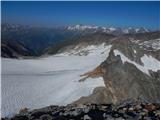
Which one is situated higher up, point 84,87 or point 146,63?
point 146,63

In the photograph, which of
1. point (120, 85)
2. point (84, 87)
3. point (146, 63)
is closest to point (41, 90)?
point (84, 87)

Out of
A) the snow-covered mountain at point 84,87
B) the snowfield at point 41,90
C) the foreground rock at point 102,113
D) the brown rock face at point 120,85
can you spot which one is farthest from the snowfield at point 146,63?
the foreground rock at point 102,113

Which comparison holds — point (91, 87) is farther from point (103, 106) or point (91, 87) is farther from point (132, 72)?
point (103, 106)

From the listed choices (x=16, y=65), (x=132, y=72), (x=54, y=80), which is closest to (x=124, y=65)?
(x=132, y=72)

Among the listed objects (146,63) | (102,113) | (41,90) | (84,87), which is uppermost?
(146,63)

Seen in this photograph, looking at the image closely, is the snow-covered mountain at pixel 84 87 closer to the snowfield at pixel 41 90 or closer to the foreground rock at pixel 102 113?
the snowfield at pixel 41 90

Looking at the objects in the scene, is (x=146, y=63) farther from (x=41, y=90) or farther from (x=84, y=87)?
(x=41, y=90)

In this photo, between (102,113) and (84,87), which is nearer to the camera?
(102,113)

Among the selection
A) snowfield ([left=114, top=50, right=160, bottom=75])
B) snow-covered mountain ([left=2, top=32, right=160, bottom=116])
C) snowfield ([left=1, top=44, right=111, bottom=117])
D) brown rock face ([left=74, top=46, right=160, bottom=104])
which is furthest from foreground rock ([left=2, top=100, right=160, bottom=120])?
snowfield ([left=114, top=50, right=160, bottom=75])
